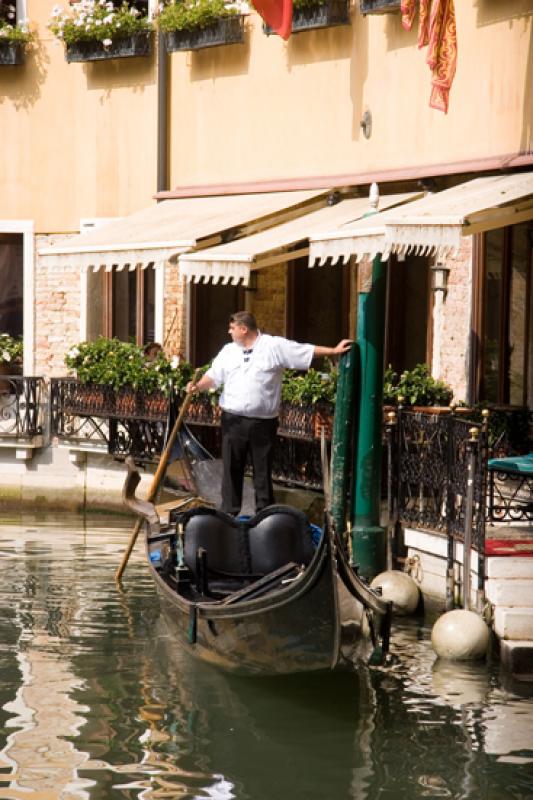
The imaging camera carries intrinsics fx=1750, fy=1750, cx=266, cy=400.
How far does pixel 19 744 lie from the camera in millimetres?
7395

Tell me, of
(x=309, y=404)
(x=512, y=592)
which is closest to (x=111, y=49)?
(x=309, y=404)

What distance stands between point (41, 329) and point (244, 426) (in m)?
5.25

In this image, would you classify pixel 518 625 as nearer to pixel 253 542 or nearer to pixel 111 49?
pixel 253 542

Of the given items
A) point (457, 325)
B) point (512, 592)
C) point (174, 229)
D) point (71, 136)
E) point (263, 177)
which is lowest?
point (512, 592)

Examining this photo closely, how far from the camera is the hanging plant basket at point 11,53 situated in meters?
15.4

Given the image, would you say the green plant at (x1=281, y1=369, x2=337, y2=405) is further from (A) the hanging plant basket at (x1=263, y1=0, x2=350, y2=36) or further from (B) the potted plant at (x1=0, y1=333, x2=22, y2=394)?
(B) the potted plant at (x1=0, y1=333, x2=22, y2=394)

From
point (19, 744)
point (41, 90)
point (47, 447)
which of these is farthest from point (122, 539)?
point (19, 744)

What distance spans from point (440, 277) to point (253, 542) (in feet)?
12.7

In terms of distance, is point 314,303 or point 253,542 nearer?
point 253,542

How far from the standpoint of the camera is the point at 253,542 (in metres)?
9.31

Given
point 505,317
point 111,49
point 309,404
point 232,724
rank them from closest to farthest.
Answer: point 232,724
point 309,404
point 505,317
point 111,49

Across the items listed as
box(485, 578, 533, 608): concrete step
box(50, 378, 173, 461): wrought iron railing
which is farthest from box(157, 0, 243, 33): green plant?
box(485, 578, 533, 608): concrete step

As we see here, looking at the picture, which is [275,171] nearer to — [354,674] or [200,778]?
[354,674]

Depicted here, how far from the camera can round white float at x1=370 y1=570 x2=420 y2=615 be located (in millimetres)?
9789
